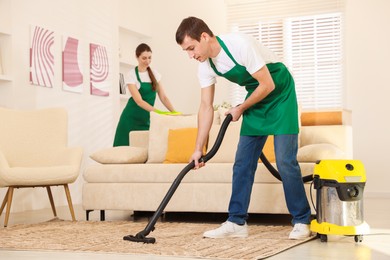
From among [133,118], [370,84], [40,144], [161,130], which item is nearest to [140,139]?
[161,130]

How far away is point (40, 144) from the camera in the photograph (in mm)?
4602

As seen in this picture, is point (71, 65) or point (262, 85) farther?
point (71, 65)

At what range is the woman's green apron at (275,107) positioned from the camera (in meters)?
3.07

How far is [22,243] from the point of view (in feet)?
10.0

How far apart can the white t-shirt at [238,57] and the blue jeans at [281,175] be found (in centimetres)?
39

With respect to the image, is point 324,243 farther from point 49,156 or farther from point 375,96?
point 375,96

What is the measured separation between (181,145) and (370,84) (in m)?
3.31

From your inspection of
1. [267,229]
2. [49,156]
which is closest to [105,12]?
[49,156]

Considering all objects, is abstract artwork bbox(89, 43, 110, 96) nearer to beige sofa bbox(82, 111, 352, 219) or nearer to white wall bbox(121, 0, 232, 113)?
white wall bbox(121, 0, 232, 113)

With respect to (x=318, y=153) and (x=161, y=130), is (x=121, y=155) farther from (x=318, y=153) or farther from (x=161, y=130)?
(x=318, y=153)

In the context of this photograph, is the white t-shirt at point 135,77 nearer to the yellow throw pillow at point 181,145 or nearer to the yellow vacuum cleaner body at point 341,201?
the yellow throw pillow at point 181,145

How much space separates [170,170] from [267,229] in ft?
3.12

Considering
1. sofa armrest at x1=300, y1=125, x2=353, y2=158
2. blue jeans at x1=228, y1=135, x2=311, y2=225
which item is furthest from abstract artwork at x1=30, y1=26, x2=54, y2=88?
blue jeans at x1=228, y1=135, x2=311, y2=225

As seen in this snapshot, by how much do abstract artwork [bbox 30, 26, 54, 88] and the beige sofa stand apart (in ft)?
4.54
